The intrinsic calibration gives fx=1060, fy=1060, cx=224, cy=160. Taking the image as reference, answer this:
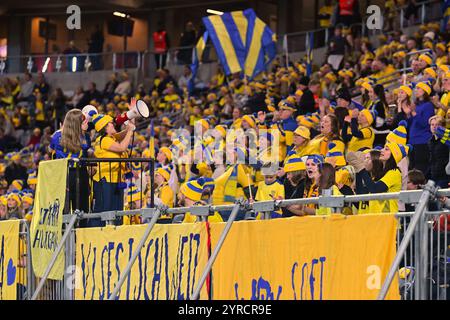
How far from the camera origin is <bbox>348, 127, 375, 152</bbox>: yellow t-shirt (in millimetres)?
13555

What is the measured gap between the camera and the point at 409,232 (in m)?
6.35

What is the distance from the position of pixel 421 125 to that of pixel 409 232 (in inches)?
274

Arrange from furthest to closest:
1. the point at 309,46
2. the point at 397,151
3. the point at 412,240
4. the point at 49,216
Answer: the point at 309,46
the point at 397,151
the point at 49,216
the point at 412,240

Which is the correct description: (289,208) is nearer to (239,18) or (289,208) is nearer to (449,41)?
(449,41)

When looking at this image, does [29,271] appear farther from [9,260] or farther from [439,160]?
[439,160]

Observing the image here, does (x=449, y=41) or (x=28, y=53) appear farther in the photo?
(x=28, y=53)

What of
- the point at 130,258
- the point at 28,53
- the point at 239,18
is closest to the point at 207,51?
the point at 239,18

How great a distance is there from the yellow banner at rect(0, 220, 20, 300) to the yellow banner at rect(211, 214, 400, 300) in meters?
3.78

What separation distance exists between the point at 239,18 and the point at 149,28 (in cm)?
1588

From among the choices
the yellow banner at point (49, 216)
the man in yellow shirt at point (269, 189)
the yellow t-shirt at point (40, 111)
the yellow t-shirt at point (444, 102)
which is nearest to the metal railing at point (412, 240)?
the yellow banner at point (49, 216)

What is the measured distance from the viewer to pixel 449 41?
18.5 m

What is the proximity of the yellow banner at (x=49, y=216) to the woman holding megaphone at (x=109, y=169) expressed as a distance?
423mm

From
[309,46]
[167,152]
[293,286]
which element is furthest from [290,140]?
[309,46]

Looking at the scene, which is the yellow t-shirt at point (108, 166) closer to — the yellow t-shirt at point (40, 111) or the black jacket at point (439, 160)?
the black jacket at point (439, 160)
